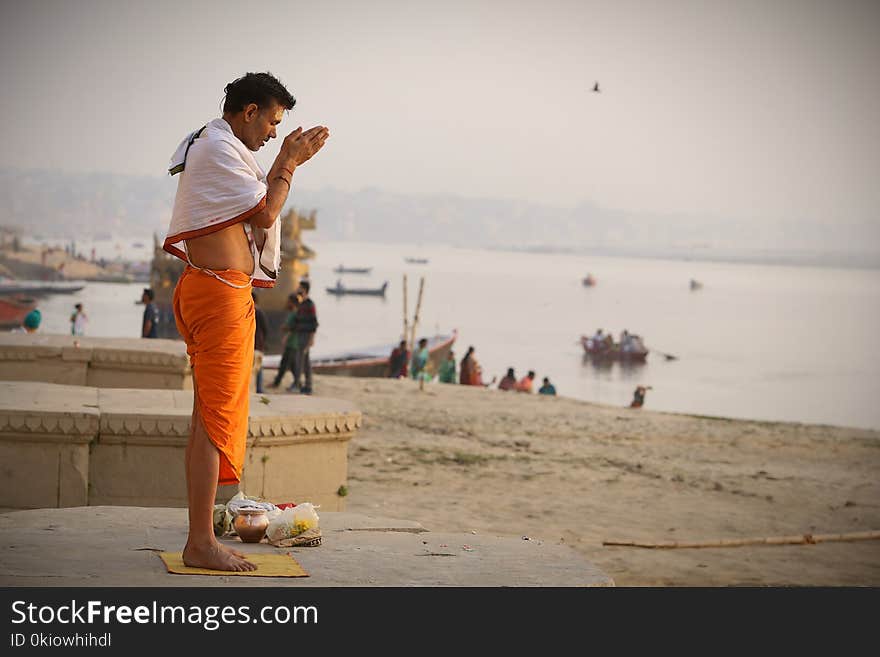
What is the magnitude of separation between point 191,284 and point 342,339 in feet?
220

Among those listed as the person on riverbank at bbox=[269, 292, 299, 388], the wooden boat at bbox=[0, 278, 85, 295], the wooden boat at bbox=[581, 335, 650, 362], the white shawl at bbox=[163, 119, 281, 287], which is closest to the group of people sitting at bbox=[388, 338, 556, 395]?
the person on riverbank at bbox=[269, 292, 299, 388]

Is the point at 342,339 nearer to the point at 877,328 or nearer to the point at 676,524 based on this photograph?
the point at 877,328

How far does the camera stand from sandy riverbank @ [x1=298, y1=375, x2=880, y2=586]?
8.03 metres

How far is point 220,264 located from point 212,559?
3.40 ft

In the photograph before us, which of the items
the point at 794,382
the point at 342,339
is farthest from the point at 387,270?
the point at 794,382

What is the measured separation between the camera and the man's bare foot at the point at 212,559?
4.02m

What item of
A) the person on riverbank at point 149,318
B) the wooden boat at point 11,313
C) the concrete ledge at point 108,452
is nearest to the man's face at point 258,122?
the concrete ledge at point 108,452

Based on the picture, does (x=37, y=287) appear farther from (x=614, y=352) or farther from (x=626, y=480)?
(x=626, y=480)

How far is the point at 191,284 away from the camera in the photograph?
13.3 ft

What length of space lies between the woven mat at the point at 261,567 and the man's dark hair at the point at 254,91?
1629 mm

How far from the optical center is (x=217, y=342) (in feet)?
13.2

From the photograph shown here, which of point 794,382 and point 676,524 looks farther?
point 794,382

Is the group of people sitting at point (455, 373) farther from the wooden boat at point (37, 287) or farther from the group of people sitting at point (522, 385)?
the wooden boat at point (37, 287)

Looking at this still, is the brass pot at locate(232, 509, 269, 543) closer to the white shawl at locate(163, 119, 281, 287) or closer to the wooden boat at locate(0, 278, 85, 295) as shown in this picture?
the white shawl at locate(163, 119, 281, 287)
